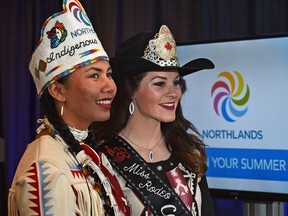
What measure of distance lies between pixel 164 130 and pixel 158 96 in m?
0.19

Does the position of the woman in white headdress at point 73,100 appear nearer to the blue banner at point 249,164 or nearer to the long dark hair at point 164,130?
the long dark hair at point 164,130

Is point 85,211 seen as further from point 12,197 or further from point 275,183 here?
point 275,183

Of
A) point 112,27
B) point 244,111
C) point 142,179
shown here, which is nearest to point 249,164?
point 244,111

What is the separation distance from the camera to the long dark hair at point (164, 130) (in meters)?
2.46

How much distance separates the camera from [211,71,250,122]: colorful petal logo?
3254 mm

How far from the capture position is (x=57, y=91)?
5.79 feet

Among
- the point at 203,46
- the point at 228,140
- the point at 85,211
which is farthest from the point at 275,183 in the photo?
the point at 85,211

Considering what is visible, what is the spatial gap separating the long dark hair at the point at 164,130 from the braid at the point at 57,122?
0.70 m

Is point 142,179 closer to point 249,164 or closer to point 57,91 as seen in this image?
point 57,91

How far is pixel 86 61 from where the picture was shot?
177cm

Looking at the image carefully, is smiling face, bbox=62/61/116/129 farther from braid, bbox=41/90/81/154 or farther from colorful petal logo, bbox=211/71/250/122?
colorful petal logo, bbox=211/71/250/122

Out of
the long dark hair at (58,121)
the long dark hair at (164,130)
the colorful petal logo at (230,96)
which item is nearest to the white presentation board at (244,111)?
the colorful petal logo at (230,96)

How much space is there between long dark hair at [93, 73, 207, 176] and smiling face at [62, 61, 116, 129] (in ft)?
2.13

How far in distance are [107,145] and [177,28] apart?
1.54 meters
